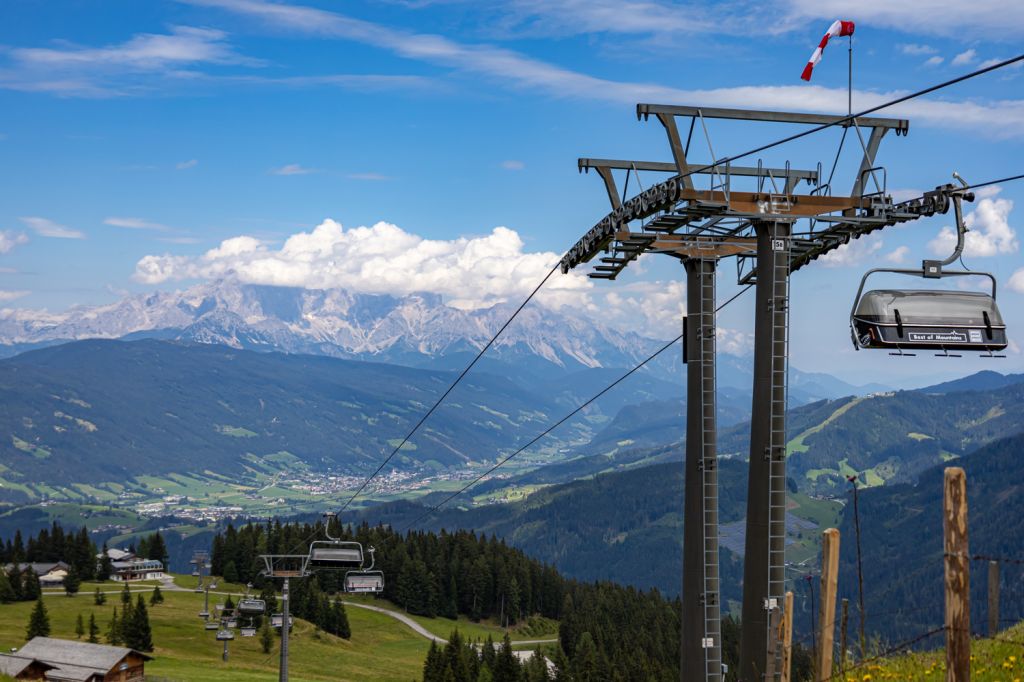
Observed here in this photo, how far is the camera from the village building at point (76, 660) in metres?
87.4

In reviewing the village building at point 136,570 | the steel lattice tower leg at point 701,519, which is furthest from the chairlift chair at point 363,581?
the village building at point 136,570

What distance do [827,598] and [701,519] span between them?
1321cm

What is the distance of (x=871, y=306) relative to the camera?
67.6ft

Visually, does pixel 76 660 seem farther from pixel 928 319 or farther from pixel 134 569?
pixel 134 569

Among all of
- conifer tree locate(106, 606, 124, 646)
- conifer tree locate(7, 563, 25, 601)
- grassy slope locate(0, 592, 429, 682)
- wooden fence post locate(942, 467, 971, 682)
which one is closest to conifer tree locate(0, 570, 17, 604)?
conifer tree locate(7, 563, 25, 601)

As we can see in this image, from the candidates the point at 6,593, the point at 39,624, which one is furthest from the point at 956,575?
the point at 6,593

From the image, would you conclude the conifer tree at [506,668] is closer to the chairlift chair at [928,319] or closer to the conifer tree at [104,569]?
the conifer tree at [104,569]

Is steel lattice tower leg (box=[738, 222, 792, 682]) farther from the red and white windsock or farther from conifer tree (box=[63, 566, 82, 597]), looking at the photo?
conifer tree (box=[63, 566, 82, 597])

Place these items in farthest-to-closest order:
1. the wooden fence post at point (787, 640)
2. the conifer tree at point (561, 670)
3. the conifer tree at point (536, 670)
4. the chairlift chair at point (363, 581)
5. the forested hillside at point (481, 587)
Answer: the forested hillside at point (481, 587) < the conifer tree at point (536, 670) < the conifer tree at point (561, 670) < the chairlift chair at point (363, 581) < the wooden fence post at point (787, 640)

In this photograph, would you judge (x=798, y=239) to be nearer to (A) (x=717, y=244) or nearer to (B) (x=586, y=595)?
(A) (x=717, y=244)

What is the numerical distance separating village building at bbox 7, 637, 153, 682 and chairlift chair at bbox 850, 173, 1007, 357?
82572mm

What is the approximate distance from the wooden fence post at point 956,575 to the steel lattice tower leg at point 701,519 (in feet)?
53.3

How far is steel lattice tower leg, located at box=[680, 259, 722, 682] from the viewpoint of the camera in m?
29.7

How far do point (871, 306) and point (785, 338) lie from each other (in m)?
3.37
